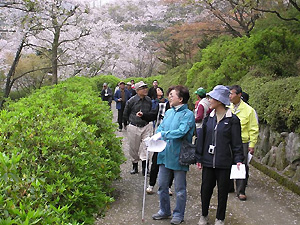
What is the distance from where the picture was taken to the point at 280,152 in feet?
24.5

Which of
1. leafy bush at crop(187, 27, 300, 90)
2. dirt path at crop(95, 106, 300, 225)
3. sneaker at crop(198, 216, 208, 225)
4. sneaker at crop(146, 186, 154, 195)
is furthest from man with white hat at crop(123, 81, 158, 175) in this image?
leafy bush at crop(187, 27, 300, 90)

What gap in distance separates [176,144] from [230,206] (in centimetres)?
157

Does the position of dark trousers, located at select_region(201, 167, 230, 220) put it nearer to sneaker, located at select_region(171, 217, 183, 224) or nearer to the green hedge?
sneaker, located at select_region(171, 217, 183, 224)

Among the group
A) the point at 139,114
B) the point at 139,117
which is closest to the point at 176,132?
the point at 139,114

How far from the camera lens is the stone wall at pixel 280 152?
676cm

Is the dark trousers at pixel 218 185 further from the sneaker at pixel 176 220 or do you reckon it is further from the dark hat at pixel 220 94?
the dark hat at pixel 220 94

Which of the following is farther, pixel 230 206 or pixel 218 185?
pixel 230 206

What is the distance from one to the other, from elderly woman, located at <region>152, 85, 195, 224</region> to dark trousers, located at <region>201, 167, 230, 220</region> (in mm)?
269

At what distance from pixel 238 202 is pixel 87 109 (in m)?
2.76

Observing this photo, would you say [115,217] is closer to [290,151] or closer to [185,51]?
[290,151]

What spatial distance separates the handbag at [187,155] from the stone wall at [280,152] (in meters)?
2.72

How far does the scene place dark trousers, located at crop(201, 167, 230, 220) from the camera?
181 inches

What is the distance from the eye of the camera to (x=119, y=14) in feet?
169

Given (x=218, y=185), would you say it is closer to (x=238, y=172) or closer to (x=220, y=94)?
(x=238, y=172)
